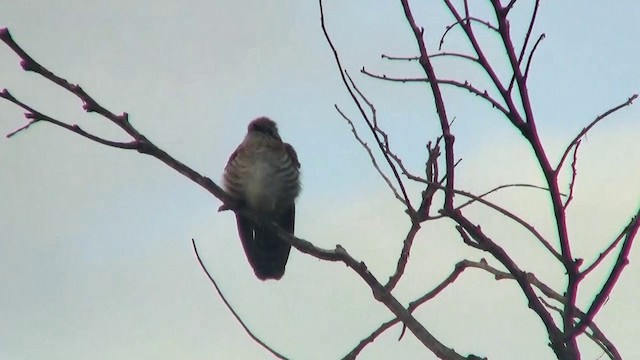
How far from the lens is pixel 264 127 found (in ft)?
25.7

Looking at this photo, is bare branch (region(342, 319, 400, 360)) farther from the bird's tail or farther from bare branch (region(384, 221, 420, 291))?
the bird's tail

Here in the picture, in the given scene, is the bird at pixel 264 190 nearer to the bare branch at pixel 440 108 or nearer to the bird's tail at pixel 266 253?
the bird's tail at pixel 266 253

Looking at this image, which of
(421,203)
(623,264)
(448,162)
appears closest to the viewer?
(623,264)

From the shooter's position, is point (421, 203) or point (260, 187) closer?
point (421, 203)

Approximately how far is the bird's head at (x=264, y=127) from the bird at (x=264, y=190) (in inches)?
3.2

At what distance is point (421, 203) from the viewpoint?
3221 millimetres

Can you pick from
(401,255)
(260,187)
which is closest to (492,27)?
(401,255)

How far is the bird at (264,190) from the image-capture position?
7.12 m

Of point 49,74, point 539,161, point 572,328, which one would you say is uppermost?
point 49,74

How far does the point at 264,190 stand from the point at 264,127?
3.05ft

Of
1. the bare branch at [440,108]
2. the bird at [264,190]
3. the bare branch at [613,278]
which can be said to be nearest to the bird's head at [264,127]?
the bird at [264,190]

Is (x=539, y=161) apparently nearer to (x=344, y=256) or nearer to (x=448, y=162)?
(x=448, y=162)

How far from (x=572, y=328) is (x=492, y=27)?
2.84ft

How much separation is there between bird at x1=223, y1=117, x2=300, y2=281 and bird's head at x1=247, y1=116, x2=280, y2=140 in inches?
3.2
